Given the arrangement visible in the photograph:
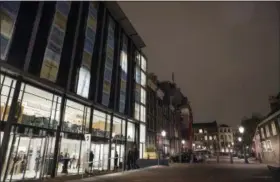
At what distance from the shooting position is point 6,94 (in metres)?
15.6

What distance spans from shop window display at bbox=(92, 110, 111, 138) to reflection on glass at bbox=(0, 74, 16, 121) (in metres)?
10.0

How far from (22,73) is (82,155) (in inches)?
417

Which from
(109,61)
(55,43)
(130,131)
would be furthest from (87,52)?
(130,131)

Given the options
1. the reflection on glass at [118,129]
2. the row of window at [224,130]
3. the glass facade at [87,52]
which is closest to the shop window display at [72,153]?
the glass facade at [87,52]

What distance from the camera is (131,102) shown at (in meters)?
33.8

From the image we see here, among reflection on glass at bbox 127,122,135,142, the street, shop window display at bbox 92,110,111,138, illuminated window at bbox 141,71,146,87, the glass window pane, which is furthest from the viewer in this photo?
illuminated window at bbox 141,71,146,87

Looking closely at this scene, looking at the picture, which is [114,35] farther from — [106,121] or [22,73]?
[22,73]

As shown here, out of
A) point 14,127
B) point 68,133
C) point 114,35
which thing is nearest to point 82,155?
point 68,133

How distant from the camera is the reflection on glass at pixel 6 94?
561 inches

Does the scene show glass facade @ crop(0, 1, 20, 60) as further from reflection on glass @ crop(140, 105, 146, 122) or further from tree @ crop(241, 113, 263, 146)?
tree @ crop(241, 113, 263, 146)

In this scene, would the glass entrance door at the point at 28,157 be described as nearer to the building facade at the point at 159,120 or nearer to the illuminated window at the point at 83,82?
the illuminated window at the point at 83,82

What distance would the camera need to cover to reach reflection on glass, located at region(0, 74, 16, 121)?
1424cm

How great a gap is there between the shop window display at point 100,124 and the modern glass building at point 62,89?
0.40 feet

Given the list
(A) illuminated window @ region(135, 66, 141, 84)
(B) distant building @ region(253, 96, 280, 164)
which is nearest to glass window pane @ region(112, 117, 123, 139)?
(A) illuminated window @ region(135, 66, 141, 84)
